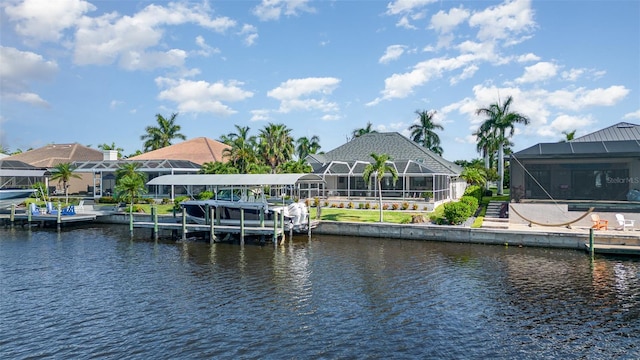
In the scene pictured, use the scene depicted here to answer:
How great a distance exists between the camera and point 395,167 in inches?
1598

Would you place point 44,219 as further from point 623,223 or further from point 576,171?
point 576,171

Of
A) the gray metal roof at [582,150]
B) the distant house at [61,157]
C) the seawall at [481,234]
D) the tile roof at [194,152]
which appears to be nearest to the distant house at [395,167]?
the seawall at [481,234]

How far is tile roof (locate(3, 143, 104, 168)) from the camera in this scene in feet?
210

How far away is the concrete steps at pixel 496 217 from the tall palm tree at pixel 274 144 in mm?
24702

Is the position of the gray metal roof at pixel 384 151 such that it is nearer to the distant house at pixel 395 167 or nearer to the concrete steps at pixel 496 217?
the distant house at pixel 395 167

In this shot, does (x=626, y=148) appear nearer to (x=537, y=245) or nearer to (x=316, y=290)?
(x=537, y=245)

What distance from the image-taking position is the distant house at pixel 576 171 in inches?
1273

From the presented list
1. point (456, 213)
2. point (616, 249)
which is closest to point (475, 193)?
point (456, 213)

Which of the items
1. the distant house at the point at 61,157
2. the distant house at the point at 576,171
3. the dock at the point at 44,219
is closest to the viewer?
the distant house at the point at 576,171

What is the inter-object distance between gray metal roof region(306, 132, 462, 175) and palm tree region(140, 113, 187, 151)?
38.7 meters

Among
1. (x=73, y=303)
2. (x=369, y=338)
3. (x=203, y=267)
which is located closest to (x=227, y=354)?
(x=369, y=338)

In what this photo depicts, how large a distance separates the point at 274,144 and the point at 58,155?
127 ft

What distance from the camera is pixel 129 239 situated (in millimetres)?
31484

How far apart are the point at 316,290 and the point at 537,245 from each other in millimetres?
15416
